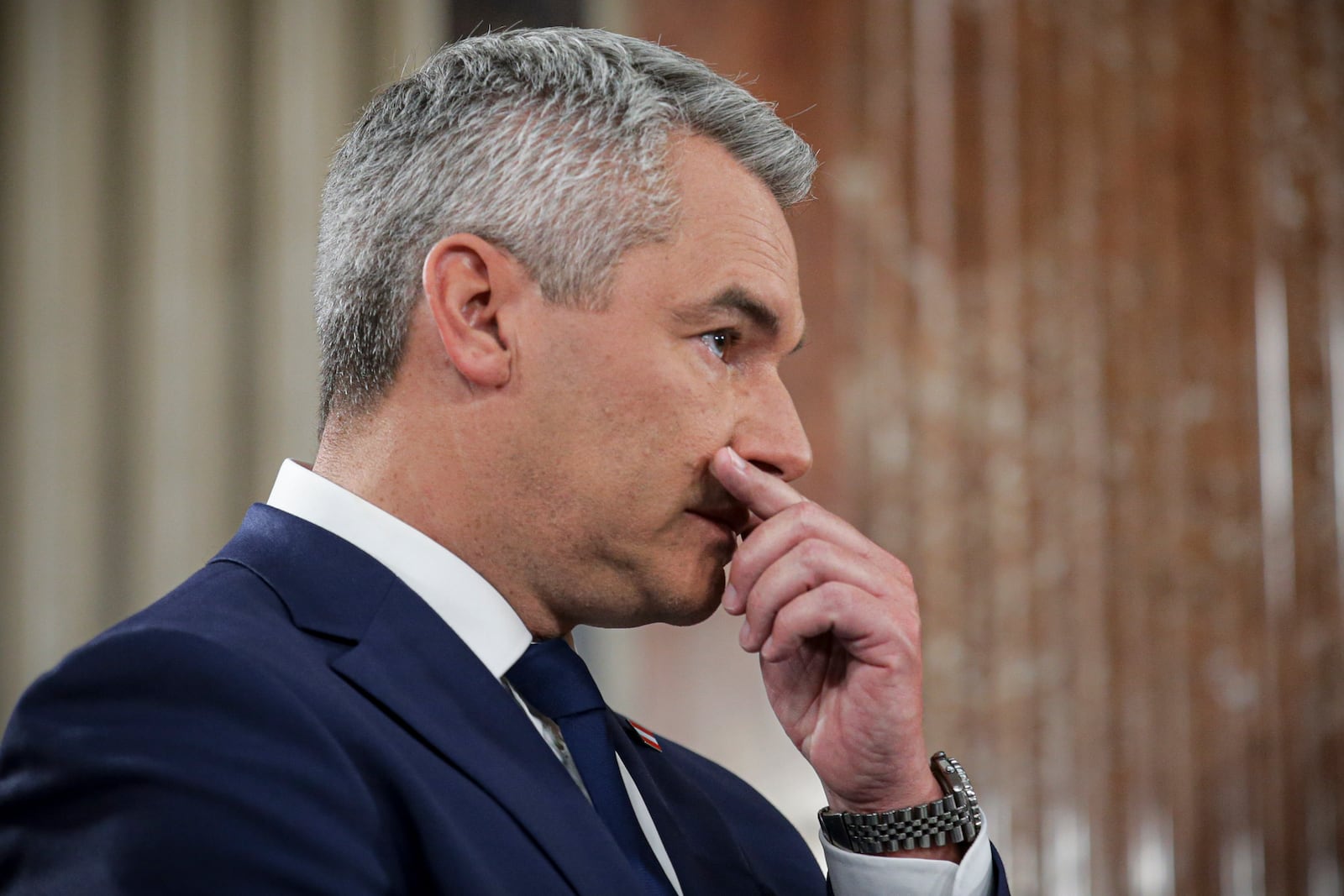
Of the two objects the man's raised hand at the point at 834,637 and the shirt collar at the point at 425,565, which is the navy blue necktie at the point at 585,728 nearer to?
the shirt collar at the point at 425,565

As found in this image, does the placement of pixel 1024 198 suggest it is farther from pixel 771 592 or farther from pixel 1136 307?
pixel 771 592

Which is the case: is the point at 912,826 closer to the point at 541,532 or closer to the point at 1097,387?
the point at 541,532

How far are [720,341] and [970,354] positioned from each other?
1935mm

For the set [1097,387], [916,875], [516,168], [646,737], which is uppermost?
[1097,387]

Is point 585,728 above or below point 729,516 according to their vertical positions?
below

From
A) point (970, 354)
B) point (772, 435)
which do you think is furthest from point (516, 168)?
point (970, 354)

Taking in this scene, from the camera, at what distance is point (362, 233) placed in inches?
54.6

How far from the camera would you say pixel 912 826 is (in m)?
1.50

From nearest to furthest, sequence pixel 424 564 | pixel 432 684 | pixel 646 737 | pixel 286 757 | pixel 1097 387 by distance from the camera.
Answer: pixel 286 757
pixel 432 684
pixel 424 564
pixel 646 737
pixel 1097 387

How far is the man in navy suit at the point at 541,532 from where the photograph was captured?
1.04 meters

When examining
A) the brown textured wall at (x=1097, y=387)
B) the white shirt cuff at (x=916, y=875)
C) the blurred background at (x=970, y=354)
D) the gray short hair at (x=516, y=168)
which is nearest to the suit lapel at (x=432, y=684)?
the gray short hair at (x=516, y=168)

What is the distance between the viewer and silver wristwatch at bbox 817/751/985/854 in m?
1.50

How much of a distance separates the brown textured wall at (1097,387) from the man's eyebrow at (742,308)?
1485 mm

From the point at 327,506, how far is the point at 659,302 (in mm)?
394
